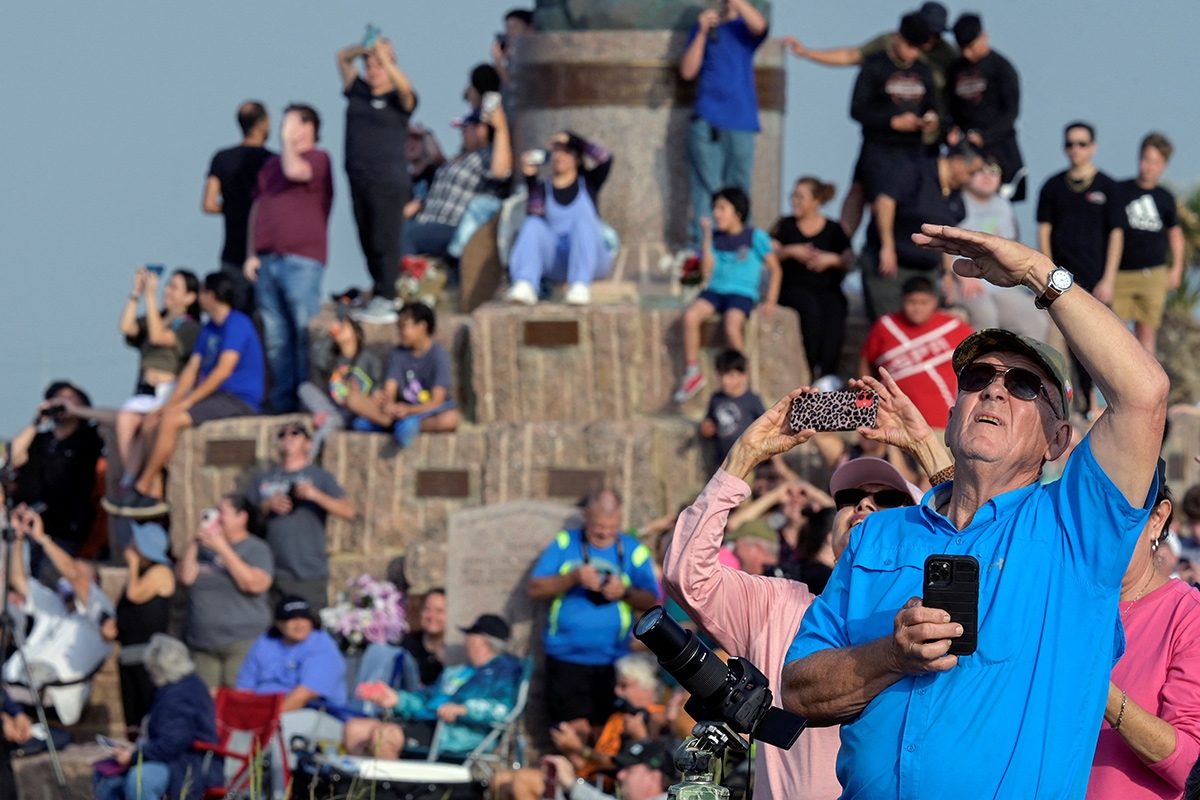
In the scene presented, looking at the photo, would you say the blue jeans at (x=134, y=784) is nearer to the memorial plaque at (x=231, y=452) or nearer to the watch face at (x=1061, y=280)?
the memorial plaque at (x=231, y=452)

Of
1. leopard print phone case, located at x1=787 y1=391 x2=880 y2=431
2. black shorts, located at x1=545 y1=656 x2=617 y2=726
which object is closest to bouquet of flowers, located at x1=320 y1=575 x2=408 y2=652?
black shorts, located at x1=545 y1=656 x2=617 y2=726

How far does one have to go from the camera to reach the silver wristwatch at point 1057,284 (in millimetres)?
2898

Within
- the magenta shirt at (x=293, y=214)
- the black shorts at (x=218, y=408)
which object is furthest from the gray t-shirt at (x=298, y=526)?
the magenta shirt at (x=293, y=214)

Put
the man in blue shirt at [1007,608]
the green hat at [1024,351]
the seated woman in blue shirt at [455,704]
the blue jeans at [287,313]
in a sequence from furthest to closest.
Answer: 1. the blue jeans at [287,313]
2. the seated woman in blue shirt at [455,704]
3. the green hat at [1024,351]
4. the man in blue shirt at [1007,608]

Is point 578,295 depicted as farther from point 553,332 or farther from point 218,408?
point 218,408

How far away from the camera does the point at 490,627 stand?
8.90 metres

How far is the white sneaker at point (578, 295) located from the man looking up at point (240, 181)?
2.36 metres

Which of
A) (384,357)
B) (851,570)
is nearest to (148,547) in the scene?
(384,357)

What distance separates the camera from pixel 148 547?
10703 mm

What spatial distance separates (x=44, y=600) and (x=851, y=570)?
27.4 feet

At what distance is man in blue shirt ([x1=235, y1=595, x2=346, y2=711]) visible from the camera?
9.38 meters

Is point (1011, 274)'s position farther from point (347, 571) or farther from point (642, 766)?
point (347, 571)

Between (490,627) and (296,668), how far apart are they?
1.18 meters

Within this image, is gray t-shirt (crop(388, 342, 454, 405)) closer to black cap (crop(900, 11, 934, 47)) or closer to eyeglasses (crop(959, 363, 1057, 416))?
black cap (crop(900, 11, 934, 47))
